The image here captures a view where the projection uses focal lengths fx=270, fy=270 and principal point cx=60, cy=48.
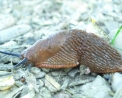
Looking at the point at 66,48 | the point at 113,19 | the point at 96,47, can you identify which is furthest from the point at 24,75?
the point at 113,19

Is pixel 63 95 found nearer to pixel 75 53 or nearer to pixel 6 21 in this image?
pixel 75 53

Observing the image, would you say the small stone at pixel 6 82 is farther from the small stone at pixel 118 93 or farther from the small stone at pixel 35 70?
the small stone at pixel 118 93

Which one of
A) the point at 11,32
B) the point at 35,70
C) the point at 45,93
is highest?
the point at 11,32

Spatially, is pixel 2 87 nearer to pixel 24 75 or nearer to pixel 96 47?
pixel 24 75

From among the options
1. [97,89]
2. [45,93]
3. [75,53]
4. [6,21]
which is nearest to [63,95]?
[45,93]

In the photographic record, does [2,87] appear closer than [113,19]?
Yes

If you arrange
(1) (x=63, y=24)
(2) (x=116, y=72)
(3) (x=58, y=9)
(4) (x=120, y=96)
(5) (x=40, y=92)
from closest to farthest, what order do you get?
(4) (x=120, y=96), (5) (x=40, y=92), (2) (x=116, y=72), (1) (x=63, y=24), (3) (x=58, y=9)

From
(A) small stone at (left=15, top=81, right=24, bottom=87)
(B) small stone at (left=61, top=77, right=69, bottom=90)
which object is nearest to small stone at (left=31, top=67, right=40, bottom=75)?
(A) small stone at (left=15, top=81, right=24, bottom=87)
